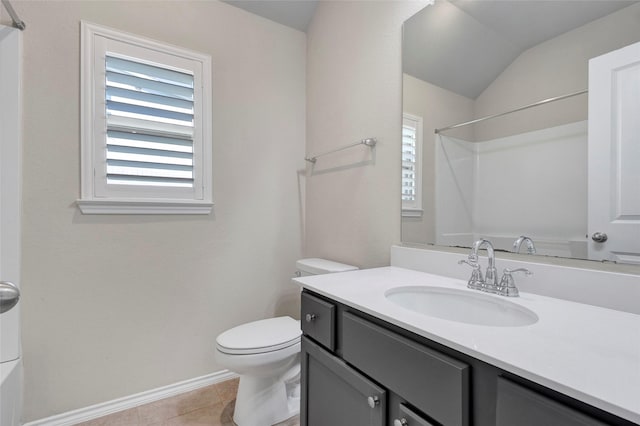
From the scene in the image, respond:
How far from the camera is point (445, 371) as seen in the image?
65 centimetres

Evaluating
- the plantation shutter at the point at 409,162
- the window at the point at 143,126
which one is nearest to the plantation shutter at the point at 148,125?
the window at the point at 143,126

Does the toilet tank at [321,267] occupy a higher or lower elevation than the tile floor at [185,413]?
higher

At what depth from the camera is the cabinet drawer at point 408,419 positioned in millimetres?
702

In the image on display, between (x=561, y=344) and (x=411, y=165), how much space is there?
997 millimetres

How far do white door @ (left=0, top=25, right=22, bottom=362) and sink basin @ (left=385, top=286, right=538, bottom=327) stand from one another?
65.0 inches

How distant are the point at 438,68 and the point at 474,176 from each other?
56 centimetres

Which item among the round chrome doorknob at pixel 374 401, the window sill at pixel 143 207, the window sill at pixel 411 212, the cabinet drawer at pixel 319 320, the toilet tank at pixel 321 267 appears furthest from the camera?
the toilet tank at pixel 321 267

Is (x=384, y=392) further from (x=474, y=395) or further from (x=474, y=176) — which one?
(x=474, y=176)

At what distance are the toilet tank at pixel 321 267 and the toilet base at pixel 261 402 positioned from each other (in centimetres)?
60

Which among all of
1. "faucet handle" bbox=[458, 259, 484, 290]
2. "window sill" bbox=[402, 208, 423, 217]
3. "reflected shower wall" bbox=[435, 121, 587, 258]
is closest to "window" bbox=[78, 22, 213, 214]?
"window sill" bbox=[402, 208, 423, 217]

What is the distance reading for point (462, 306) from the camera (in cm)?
104

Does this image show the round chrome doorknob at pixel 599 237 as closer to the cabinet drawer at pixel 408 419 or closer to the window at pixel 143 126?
the cabinet drawer at pixel 408 419

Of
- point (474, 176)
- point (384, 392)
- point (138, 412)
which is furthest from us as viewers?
point (138, 412)

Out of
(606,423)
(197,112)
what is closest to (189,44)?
(197,112)
